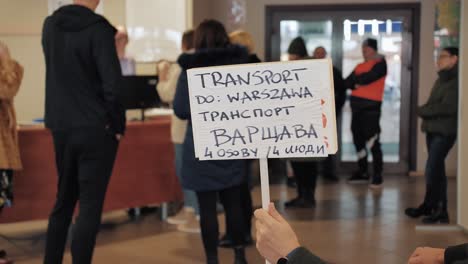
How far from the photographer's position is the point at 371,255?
4020 mm

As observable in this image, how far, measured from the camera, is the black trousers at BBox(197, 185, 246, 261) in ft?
10.9

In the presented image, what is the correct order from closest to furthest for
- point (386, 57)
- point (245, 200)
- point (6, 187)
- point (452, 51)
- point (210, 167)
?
point (210, 167), point (6, 187), point (245, 200), point (452, 51), point (386, 57)

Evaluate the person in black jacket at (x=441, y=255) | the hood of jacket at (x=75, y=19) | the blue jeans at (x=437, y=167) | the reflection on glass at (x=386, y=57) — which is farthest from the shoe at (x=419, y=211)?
the person in black jacket at (x=441, y=255)

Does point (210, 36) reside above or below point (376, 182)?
above

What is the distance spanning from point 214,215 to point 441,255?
169cm

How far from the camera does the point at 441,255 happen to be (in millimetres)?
1817

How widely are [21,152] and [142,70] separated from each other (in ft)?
6.18

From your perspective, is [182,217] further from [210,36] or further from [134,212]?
[210,36]

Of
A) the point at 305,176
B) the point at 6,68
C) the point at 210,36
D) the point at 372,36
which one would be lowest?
the point at 305,176

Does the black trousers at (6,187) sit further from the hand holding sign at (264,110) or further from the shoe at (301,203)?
the shoe at (301,203)

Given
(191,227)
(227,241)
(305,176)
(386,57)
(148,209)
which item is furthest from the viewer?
(386,57)

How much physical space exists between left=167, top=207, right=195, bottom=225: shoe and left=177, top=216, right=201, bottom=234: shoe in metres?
0.05

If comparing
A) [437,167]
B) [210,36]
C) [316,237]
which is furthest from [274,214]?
[437,167]

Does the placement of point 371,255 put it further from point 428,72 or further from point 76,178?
point 428,72
